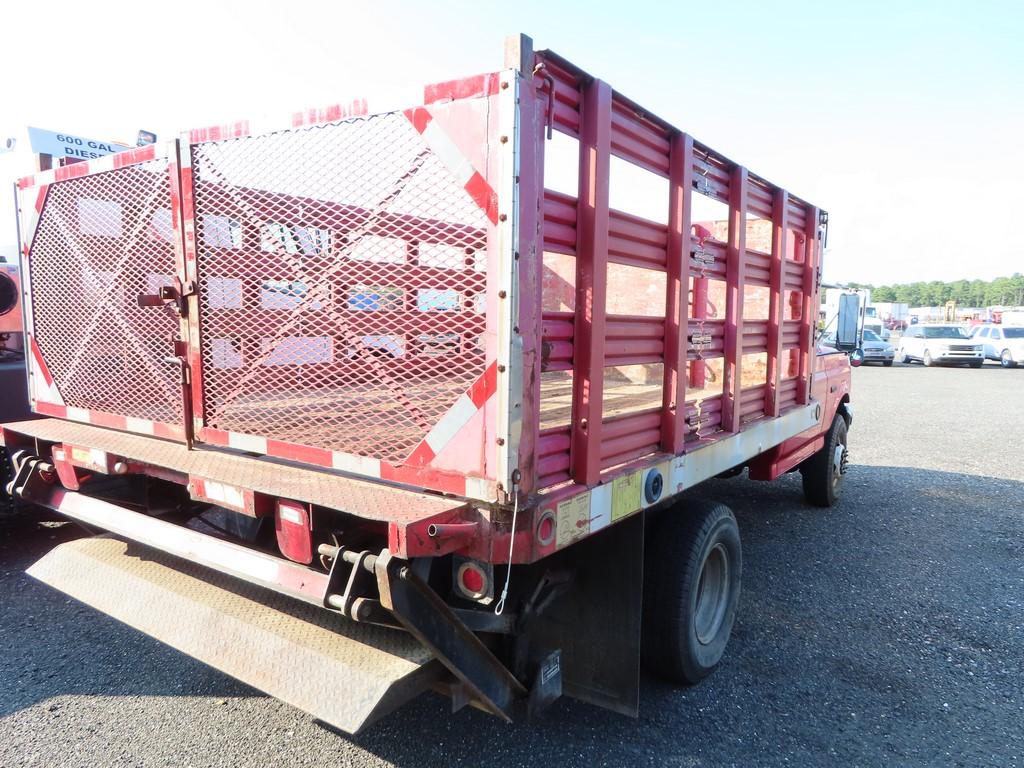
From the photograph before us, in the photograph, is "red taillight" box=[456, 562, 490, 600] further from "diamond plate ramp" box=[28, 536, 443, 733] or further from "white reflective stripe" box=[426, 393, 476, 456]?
"white reflective stripe" box=[426, 393, 476, 456]

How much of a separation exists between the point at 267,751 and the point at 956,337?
93.0ft

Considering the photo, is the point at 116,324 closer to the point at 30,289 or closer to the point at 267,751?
the point at 30,289

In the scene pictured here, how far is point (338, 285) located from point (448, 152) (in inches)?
24.7

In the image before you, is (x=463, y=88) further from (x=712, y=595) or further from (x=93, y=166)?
(x=712, y=595)

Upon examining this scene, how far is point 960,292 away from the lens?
120m

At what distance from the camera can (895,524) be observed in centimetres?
595

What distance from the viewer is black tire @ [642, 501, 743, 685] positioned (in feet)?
10.1

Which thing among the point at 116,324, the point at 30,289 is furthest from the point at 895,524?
the point at 30,289

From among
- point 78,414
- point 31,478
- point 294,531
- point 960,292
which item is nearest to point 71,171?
point 78,414

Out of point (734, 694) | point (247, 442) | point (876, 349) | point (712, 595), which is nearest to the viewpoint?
point (247, 442)

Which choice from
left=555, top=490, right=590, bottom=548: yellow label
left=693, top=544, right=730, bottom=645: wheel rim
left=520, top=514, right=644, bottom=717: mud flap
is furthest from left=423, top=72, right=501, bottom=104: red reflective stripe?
left=693, top=544, right=730, bottom=645: wheel rim

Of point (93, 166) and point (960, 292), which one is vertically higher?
point (960, 292)

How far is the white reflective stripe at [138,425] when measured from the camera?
306 cm

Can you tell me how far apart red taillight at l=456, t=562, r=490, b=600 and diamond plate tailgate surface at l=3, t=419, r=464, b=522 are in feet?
0.80
